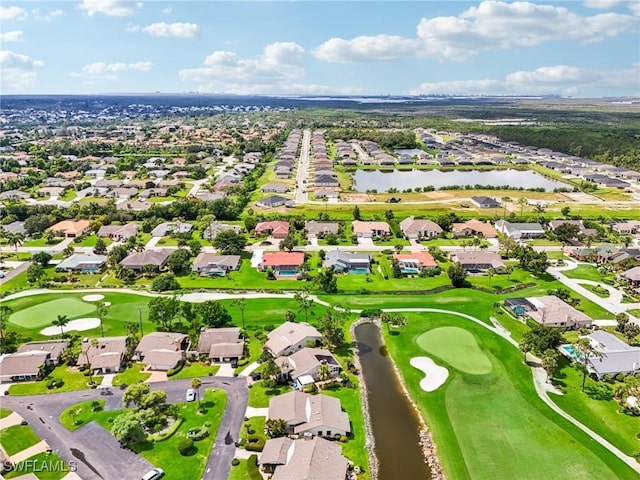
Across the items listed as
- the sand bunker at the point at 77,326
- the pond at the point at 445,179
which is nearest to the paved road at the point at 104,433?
the sand bunker at the point at 77,326

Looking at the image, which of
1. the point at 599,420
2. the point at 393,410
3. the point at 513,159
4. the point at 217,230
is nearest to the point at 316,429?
the point at 393,410

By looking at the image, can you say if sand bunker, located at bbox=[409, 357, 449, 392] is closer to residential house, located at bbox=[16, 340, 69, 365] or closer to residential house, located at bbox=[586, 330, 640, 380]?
residential house, located at bbox=[586, 330, 640, 380]

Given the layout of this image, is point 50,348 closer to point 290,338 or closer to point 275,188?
point 290,338

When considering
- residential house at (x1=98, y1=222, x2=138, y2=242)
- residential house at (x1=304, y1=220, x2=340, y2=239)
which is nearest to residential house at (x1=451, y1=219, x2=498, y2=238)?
residential house at (x1=304, y1=220, x2=340, y2=239)

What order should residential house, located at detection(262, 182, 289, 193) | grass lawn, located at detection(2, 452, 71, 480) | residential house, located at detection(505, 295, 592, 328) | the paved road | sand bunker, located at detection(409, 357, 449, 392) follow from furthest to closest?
residential house, located at detection(262, 182, 289, 193) < residential house, located at detection(505, 295, 592, 328) < sand bunker, located at detection(409, 357, 449, 392) < the paved road < grass lawn, located at detection(2, 452, 71, 480)

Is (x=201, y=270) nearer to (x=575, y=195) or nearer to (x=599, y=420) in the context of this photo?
(x=599, y=420)

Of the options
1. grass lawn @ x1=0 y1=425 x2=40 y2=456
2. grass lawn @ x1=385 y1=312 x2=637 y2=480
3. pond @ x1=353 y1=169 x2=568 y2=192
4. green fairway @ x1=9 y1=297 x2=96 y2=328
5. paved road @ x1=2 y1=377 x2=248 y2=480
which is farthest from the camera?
pond @ x1=353 y1=169 x2=568 y2=192

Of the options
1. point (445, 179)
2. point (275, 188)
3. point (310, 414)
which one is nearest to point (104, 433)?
point (310, 414)
